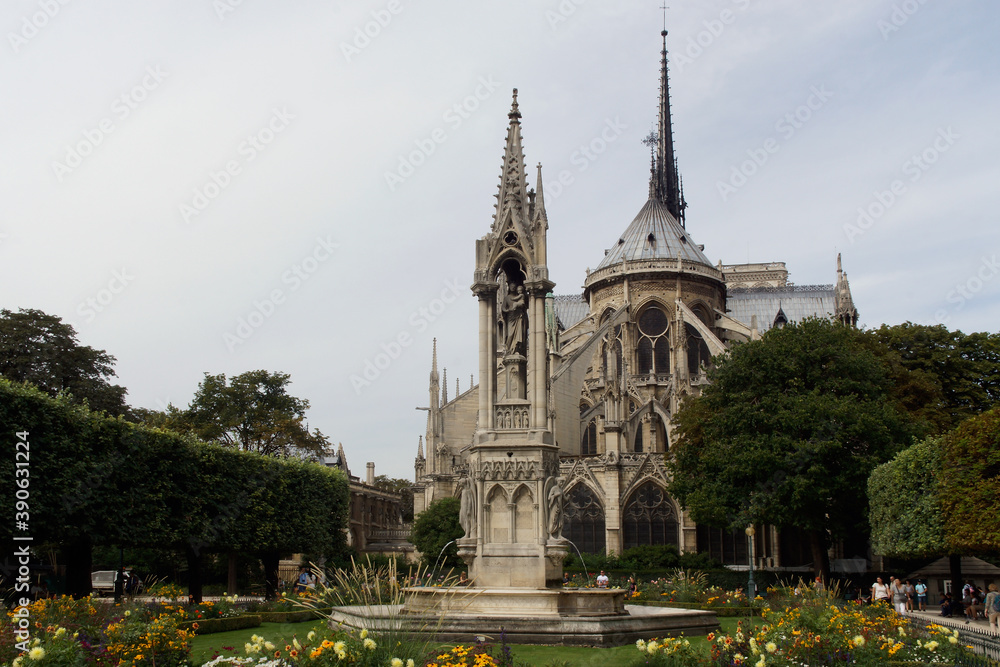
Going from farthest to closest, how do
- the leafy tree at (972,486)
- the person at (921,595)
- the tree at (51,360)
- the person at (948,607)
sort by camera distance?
the tree at (51,360)
the person at (921,595)
the person at (948,607)
the leafy tree at (972,486)

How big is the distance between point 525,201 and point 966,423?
46.9ft

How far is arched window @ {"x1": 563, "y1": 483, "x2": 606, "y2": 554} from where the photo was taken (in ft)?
160

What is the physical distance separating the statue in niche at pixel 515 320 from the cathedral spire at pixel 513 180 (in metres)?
1.35

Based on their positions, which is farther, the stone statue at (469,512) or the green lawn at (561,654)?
the stone statue at (469,512)

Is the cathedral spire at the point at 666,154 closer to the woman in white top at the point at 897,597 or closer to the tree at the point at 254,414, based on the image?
the tree at the point at 254,414

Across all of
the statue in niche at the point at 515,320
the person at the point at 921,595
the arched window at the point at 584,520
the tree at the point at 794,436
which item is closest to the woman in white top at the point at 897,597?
the person at the point at 921,595

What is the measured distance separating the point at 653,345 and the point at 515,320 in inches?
1720

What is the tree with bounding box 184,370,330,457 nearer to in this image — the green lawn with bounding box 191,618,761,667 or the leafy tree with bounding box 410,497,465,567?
the leafy tree with bounding box 410,497,465,567

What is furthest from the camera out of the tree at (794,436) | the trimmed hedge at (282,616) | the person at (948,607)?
the tree at (794,436)

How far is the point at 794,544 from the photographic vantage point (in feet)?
155

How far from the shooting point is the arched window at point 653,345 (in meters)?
60.1

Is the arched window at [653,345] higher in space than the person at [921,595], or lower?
higher

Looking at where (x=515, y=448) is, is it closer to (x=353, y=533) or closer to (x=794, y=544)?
(x=794, y=544)

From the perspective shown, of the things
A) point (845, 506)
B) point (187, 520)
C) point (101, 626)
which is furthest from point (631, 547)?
point (101, 626)
